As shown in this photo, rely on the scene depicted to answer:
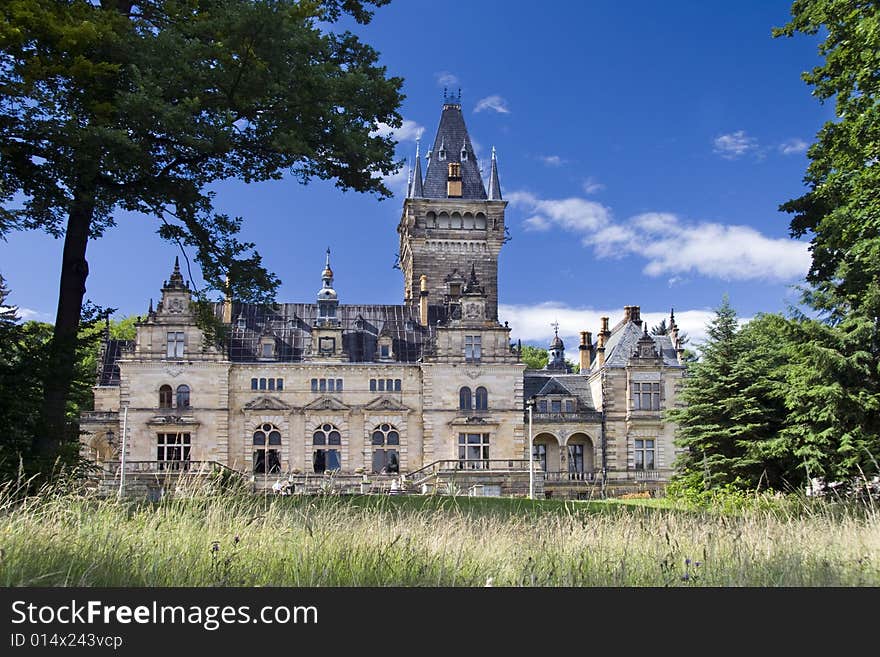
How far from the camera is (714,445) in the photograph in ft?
88.2

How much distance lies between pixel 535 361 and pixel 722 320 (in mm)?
46651

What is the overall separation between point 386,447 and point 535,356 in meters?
35.3

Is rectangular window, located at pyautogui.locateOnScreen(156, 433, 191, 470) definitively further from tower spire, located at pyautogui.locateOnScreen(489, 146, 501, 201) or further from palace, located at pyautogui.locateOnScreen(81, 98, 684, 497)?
Result: tower spire, located at pyautogui.locateOnScreen(489, 146, 501, 201)

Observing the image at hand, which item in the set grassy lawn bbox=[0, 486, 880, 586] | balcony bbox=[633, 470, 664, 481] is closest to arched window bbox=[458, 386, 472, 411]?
balcony bbox=[633, 470, 664, 481]

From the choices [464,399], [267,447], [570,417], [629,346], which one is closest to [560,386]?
[570,417]

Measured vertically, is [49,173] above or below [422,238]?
below

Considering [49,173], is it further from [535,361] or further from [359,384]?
[535,361]

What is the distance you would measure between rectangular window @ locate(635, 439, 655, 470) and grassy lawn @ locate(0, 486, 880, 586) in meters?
36.9

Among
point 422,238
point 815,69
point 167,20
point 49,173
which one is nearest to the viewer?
point 49,173

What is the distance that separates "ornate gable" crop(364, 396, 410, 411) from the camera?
44.1 m

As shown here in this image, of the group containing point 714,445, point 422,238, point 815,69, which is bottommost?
point 714,445

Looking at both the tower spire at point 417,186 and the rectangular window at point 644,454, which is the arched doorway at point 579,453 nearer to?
the rectangular window at point 644,454

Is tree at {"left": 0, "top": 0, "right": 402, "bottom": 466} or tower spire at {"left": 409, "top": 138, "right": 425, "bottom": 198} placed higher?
tower spire at {"left": 409, "top": 138, "right": 425, "bottom": 198}
